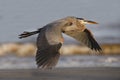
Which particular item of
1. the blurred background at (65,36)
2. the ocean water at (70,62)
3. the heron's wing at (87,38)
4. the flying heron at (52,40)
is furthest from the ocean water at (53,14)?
the flying heron at (52,40)

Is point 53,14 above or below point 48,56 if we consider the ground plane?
above

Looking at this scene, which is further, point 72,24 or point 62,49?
point 62,49

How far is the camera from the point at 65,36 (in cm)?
1357

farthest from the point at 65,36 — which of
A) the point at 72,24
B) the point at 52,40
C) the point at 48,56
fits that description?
the point at 48,56

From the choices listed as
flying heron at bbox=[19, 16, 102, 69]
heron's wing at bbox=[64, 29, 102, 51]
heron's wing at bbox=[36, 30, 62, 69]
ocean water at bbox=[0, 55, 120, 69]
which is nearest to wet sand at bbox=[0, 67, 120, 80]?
ocean water at bbox=[0, 55, 120, 69]

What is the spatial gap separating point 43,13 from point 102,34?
327 centimetres

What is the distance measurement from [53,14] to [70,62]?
4.86 metres

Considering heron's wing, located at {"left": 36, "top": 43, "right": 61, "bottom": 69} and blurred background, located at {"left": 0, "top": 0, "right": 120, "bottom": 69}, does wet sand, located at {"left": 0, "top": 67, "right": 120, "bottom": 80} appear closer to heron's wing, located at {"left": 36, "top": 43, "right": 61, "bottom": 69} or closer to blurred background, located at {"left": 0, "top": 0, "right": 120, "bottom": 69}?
blurred background, located at {"left": 0, "top": 0, "right": 120, "bottom": 69}

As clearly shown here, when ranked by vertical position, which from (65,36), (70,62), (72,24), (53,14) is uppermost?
(53,14)

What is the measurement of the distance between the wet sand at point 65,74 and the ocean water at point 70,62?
0.33 meters

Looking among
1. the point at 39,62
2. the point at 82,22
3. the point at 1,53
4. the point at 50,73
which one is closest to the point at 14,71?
the point at 50,73

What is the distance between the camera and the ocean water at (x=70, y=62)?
11.4 metres

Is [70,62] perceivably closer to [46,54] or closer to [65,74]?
[65,74]

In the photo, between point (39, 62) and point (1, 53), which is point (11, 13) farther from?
point (39, 62)
